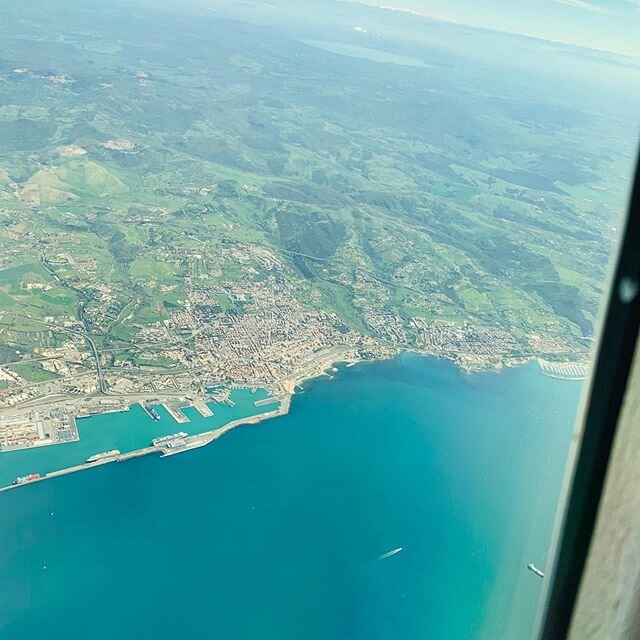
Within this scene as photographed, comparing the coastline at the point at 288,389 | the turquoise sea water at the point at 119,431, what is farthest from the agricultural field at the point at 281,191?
the turquoise sea water at the point at 119,431

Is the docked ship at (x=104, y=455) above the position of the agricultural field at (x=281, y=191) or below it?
below

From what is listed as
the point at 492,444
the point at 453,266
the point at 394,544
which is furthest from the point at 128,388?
the point at 453,266

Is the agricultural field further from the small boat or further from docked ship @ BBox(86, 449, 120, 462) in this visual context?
the small boat

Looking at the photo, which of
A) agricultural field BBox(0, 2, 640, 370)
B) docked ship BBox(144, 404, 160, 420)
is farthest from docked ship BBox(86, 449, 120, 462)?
agricultural field BBox(0, 2, 640, 370)

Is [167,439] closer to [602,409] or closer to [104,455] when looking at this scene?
[104,455]

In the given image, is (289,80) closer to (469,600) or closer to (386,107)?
(386,107)

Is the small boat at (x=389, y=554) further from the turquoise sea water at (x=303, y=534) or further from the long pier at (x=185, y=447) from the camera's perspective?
the long pier at (x=185, y=447)
